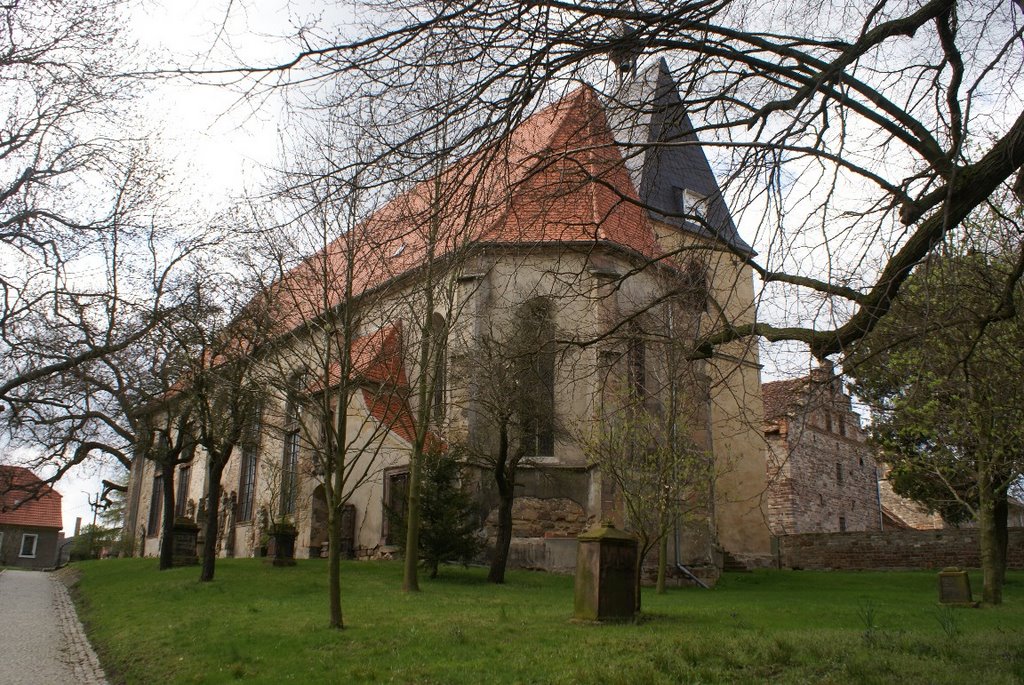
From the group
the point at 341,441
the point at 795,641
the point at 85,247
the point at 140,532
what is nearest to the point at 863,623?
the point at 795,641

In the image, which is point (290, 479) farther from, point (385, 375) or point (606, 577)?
point (606, 577)

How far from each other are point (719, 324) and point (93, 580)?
18317 millimetres

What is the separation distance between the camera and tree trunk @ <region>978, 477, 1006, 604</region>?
1470 cm

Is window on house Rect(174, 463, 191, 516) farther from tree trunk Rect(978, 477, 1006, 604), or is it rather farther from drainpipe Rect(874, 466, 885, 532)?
drainpipe Rect(874, 466, 885, 532)

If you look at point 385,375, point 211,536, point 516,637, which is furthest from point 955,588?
point 211,536

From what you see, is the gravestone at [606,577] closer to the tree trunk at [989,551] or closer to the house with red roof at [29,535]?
the tree trunk at [989,551]

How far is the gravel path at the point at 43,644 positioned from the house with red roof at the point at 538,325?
371 centimetres

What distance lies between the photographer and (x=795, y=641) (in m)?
8.53

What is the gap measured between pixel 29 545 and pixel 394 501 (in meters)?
36.6

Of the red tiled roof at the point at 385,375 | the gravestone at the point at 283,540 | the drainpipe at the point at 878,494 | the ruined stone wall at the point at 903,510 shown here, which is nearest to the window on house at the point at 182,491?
the red tiled roof at the point at 385,375

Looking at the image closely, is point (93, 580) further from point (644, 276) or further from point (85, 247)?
point (644, 276)

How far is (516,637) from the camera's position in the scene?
938 cm

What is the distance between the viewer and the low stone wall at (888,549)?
2464cm

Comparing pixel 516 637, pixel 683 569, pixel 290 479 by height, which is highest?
pixel 290 479
